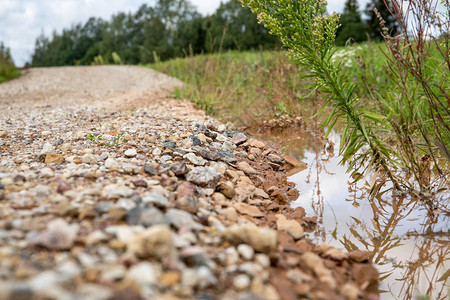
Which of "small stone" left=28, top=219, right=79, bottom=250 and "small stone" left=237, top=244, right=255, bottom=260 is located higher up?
"small stone" left=28, top=219, right=79, bottom=250

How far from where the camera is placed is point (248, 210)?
6.86ft

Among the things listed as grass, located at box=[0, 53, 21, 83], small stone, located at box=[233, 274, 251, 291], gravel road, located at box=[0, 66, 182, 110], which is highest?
grass, located at box=[0, 53, 21, 83]

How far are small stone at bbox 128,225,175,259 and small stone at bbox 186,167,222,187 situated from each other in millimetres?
975

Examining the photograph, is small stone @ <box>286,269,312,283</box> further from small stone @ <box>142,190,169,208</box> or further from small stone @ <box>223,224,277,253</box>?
small stone @ <box>142,190,169,208</box>

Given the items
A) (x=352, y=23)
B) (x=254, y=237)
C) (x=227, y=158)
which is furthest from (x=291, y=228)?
(x=352, y=23)

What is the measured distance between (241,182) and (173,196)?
2.56 feet

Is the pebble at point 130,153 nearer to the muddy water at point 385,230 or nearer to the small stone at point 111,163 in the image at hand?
the small stone at point 111,163

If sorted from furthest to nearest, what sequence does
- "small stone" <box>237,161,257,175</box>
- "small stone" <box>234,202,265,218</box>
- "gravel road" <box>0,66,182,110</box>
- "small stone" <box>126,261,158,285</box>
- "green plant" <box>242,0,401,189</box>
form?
"gravel road" <box>0,66,182,110</box>, "small stone" <box>237,161,257,175</box>, "green plant" <box>242,0,401,189</box>, "small stone" <box>234,202,265,218</box>, "small stone" <box>126,261,158,285</box>

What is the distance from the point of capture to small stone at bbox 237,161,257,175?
9.37 ft

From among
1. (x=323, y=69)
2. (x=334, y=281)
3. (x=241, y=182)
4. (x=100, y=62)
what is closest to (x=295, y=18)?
(x=323, y=69)

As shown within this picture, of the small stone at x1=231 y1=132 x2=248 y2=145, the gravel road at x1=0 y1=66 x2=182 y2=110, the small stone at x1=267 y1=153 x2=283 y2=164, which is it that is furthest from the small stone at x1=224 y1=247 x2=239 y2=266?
the gravel road at x1=0 y1=66 x2=182 y2=110

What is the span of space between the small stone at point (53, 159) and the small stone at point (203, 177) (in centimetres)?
100

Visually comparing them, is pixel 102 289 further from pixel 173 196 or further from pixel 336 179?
pixel 336 179

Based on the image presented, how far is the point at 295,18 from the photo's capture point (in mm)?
2287
